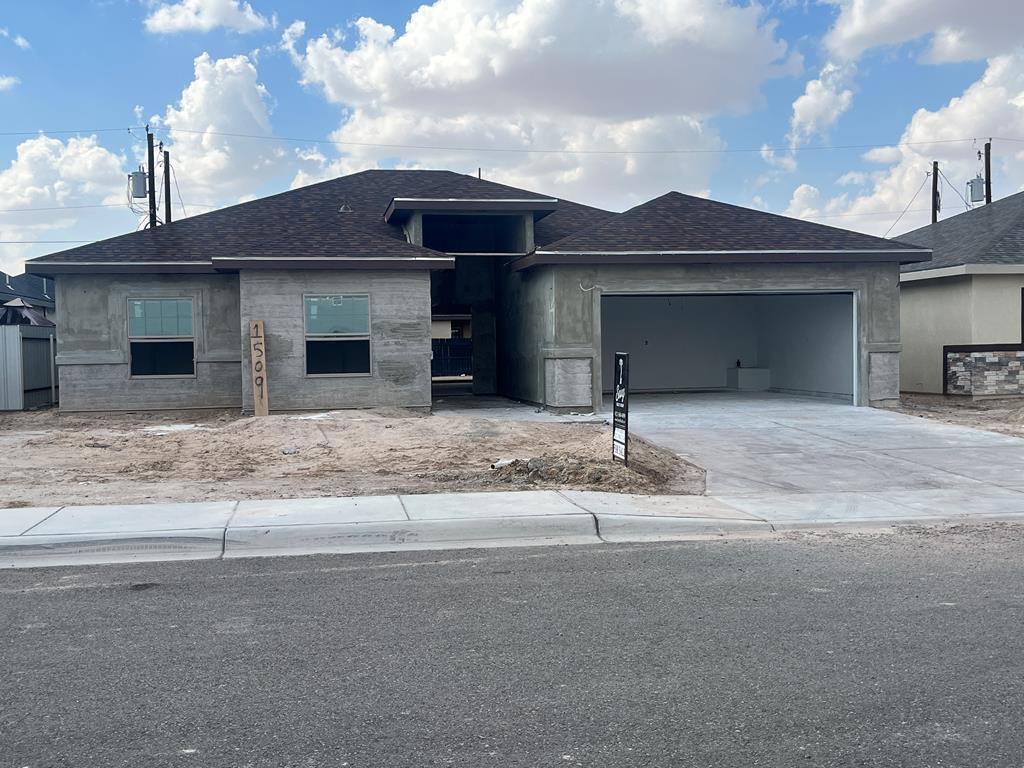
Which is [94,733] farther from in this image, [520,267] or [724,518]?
[520,267]

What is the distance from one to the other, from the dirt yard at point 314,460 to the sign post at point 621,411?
0.21 metres

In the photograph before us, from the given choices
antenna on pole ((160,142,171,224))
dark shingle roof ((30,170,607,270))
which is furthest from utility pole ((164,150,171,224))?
dark shingle roof ((30,170,607,270))

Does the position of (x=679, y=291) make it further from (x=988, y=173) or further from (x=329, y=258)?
(x=988, y=173)

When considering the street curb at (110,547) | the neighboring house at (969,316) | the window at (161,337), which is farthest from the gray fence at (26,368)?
the neighboring house at (969,316)

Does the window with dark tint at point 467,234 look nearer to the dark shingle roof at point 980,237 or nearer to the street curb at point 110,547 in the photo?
the dark shingle roof at point 980,237

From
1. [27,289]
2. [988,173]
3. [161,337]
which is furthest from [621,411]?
[27,289]

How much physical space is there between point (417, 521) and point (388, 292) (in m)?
11.2

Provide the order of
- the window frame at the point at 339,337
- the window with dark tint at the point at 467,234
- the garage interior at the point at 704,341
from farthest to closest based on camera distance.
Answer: the garage interior at the point at 704,341 < the window with dark tint at the point at 467,234 < the window frame at the point at 339,337

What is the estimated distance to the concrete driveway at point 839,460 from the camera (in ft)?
33.5

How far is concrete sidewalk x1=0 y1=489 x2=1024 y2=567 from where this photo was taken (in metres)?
8.10

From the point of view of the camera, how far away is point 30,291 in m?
46.5

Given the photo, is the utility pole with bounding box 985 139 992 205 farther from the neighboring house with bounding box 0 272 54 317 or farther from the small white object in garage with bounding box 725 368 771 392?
the neighboring house with bounding box 0 272 54 317


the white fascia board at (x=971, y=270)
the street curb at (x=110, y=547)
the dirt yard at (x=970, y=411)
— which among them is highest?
the white fascia board at (x=971, y=270)

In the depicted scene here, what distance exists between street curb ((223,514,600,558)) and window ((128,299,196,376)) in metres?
12.9
